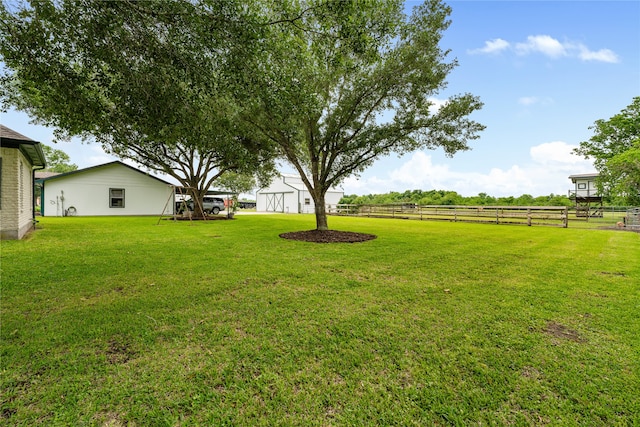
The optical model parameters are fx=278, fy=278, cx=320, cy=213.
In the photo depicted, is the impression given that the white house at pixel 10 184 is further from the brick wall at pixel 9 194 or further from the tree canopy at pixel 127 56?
the tree canopy at pixel 127 56

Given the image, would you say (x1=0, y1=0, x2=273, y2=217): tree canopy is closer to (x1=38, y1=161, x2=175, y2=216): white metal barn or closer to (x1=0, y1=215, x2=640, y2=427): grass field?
(x1=0, y1=215, x2=640, y2=427): grass field

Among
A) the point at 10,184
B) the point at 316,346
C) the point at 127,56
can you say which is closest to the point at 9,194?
the point at 10,184

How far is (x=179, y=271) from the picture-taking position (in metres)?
4.92

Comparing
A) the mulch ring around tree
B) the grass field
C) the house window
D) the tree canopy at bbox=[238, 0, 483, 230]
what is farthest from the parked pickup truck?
the grass field

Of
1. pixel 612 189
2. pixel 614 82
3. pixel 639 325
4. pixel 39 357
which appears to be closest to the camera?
pixel 39 357

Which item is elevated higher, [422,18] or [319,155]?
[422,18]

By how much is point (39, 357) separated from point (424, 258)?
6.08 meters

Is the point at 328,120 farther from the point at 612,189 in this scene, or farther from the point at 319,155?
the point at 612,189

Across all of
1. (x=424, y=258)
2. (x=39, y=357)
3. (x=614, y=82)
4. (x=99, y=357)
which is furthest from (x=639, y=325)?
(x=614, y=82)


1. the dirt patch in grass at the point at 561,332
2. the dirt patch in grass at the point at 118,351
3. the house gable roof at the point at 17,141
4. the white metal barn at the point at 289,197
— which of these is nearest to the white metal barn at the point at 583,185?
the white metal barn at the point at 289,197

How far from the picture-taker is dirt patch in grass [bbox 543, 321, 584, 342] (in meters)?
2.66

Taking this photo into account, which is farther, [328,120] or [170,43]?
[328,120]

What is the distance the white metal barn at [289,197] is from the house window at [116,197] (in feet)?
44.2

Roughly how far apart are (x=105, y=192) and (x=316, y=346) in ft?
76.3
